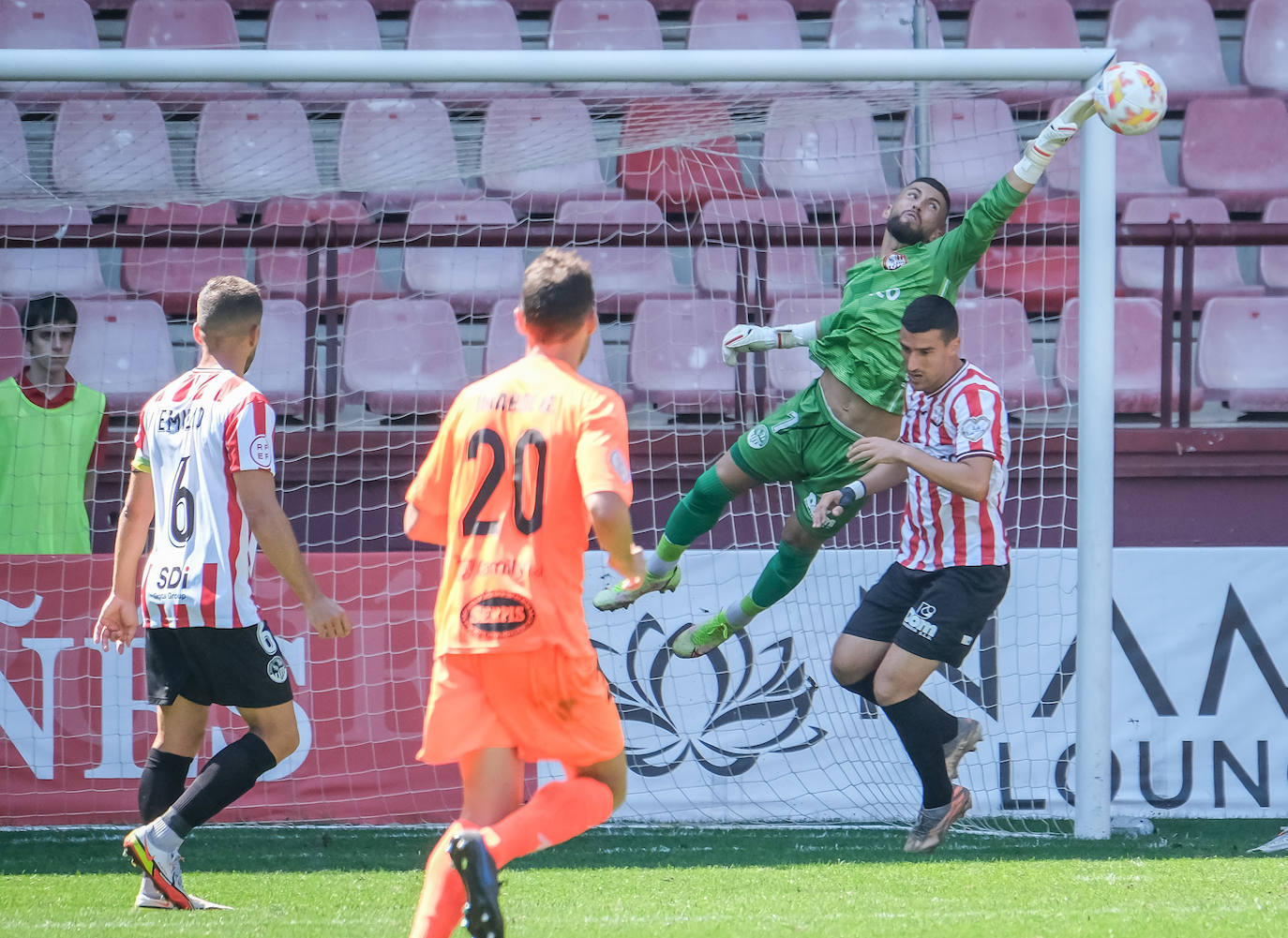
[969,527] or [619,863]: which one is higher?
[969,527]

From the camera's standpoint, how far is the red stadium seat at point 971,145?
801 centimetres

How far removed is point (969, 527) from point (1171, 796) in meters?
1.92

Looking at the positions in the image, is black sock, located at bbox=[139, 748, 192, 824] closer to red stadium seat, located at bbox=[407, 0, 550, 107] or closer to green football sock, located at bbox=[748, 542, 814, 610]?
green football sock, located at bbox=[748, 542, 814, 610]

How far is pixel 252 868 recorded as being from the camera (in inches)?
181

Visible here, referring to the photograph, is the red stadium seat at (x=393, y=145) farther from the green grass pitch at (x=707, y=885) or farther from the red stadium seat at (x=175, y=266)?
the green grass pitch at (x=707, y=885)

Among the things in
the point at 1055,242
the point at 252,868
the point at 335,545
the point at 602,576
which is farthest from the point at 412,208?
the point at 252,868

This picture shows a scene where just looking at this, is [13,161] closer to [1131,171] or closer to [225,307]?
[225,307]

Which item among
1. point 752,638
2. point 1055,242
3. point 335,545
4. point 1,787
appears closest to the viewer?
point 1,787

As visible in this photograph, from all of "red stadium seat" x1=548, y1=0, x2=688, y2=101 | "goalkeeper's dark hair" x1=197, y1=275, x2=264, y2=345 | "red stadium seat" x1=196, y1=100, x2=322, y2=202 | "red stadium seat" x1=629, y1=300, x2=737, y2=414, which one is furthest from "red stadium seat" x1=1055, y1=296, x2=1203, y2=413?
"goalkeeper's dark hair" x1=197, y1=275, x2=264, y2=345

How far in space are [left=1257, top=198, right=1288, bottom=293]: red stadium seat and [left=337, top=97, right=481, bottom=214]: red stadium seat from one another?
4646mm

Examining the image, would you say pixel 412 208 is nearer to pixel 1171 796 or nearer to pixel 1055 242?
pixel 1055 242

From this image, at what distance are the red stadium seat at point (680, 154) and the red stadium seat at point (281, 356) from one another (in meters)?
1.99

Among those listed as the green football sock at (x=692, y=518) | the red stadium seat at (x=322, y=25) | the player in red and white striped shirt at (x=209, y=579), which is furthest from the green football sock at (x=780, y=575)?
the red stadium seat at (x=322, y=25)

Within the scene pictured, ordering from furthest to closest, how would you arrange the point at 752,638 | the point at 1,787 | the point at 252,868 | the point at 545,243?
the point at 545,243, the point at 752,638, the point at 1,787, the point at 252,868
